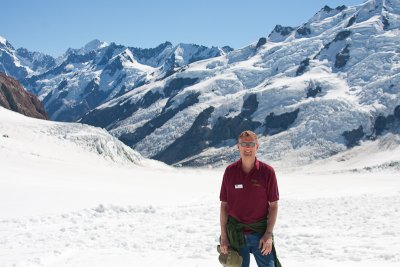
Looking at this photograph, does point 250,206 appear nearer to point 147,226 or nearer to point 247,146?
point 247,146

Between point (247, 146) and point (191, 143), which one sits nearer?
point (247, 146)

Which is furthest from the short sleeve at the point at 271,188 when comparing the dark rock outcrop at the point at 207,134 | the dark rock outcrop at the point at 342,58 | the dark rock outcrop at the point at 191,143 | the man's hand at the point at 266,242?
the dark rock outcrop at the point at 342,58

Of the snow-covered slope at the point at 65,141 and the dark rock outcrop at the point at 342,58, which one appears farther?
the dark rock outcrop at the point at 342,58

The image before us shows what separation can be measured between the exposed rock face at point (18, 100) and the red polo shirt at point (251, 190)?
10135cm

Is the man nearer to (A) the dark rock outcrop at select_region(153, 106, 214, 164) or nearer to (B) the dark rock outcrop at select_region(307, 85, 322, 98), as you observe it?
(A) the dark rock outcrop at select_region(153, 106, 214, 164)

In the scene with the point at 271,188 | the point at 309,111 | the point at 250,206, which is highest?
the point at 309,111

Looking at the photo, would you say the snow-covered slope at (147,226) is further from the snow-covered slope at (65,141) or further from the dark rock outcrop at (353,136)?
the dark rock outcrop at (353,136)

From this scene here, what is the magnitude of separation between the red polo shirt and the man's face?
168mm

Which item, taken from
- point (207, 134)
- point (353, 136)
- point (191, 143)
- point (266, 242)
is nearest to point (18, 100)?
point (191, 143)

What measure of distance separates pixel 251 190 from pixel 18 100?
114 metres

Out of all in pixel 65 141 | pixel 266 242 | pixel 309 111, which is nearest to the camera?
pixel 266 242

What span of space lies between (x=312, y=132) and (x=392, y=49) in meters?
60.6

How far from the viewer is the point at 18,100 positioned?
111 m

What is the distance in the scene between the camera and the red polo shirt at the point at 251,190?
6.30 metres
